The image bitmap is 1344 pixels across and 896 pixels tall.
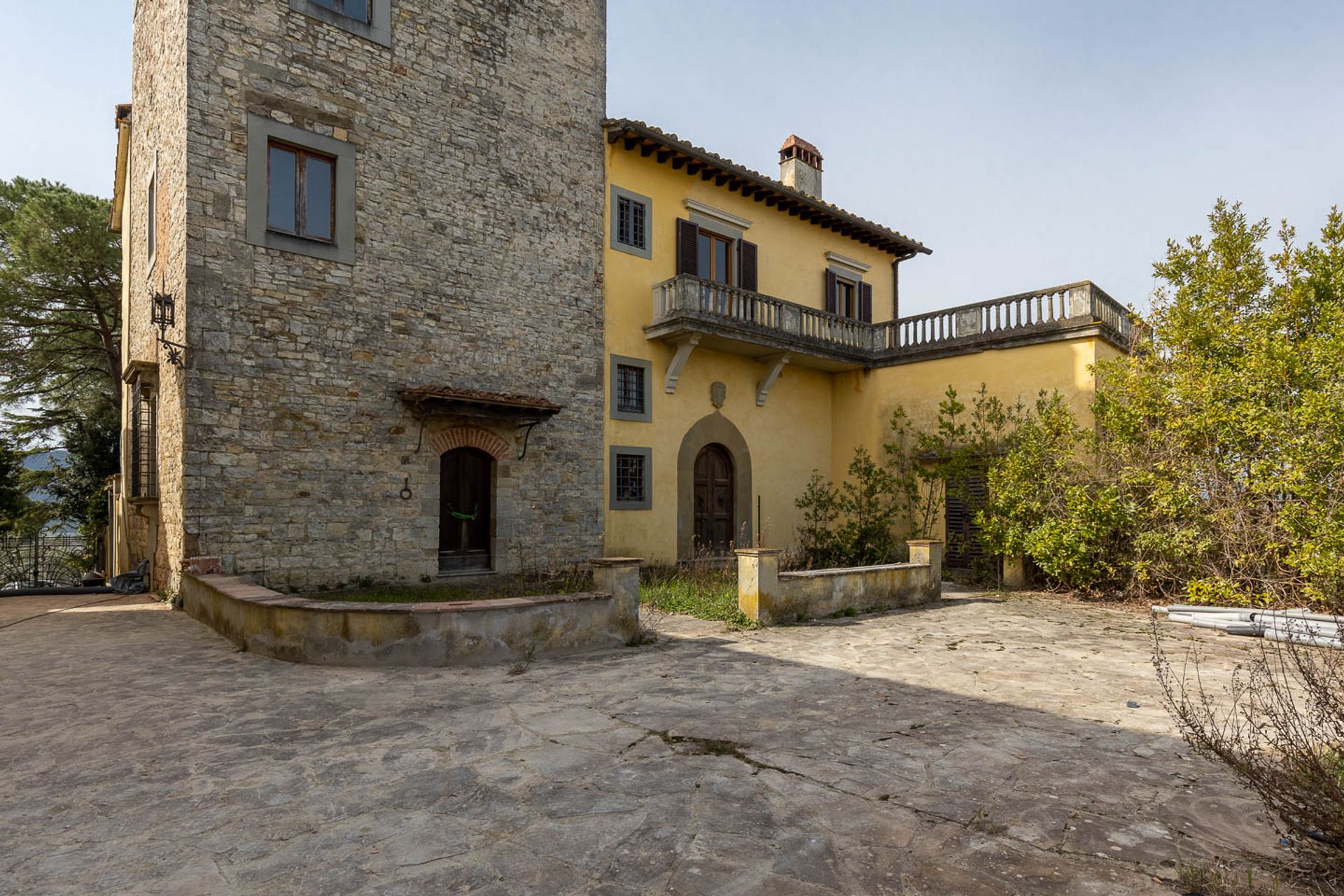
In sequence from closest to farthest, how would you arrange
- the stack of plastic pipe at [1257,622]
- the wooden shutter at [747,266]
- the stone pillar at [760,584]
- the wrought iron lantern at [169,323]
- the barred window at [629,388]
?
the stack of plastic pipe at [1257,622] → the stone pillar at [760,584] → the wrought iron lantern at [169,323] → the barred window at [629,388] → the wooden shutter at [747,266]

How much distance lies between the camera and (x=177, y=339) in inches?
370

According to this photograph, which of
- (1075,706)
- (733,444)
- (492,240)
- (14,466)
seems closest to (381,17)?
(492,240)

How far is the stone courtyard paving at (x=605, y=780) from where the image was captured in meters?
2.92

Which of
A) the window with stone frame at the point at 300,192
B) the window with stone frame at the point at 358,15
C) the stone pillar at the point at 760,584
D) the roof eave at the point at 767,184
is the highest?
the window with stone frame at the point at 358,15

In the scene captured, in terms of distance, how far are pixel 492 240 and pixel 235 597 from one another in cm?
692

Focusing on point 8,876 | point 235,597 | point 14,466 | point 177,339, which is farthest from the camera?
point 14,466

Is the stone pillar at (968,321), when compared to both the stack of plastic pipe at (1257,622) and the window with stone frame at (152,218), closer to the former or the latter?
the stack of plastic pipe at (1257,622)

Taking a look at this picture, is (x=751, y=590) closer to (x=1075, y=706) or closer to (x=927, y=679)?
(x=927, y=679)

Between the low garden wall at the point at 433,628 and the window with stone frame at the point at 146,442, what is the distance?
17.6ft

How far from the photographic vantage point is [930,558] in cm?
1084

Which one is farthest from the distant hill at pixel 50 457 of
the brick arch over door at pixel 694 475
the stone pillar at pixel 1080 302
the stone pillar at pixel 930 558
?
the stone pillar at pixel 1080 302

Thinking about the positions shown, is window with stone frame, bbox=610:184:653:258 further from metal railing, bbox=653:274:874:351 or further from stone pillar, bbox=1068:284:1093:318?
stone pillar, bbox=1068:284:1093:318

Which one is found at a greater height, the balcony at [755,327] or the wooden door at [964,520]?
the balcony at [755,327]

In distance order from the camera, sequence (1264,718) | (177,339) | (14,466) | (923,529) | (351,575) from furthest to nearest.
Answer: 1. (14,466)
2. (923,529)
3. (351,575)
4. (177,339)
5. (1264,718)
